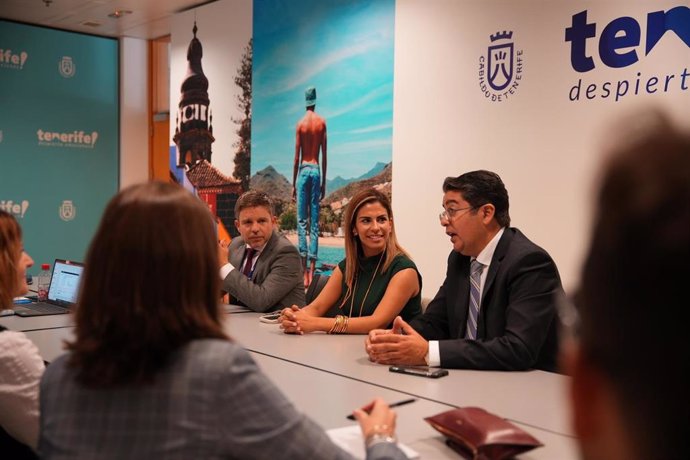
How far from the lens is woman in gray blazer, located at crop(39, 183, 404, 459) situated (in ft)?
3.95

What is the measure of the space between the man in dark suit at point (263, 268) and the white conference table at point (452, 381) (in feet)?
2.66

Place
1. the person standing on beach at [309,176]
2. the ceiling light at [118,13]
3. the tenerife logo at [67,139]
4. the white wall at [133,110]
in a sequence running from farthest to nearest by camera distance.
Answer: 1. the white wall at [133,110]
2. the tenerife logo at [67,139]
3. the ceiling light at [118,13]
4. the person standing on beach at [309,176]

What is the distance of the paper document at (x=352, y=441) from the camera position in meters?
1.70

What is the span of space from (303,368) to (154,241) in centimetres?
144

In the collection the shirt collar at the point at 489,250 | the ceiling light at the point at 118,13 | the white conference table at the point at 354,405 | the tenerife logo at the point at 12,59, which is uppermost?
the ceiling light at the point at 118,13

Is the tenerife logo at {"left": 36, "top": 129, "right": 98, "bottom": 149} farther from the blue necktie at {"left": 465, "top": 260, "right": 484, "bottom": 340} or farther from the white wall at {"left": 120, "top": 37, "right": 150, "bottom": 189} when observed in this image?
the blue necktie at {"left": 465, "top": 260, "right": 484, "bottom": 340}

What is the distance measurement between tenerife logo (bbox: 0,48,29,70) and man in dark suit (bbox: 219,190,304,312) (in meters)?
4.75

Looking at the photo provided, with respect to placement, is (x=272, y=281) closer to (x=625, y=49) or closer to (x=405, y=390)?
(x=405, y=390)

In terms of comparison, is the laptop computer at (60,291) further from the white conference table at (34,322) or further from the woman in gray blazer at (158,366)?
the woman in gray blazer at (158,366)

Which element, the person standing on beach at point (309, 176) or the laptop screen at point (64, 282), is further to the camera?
the person standing on beach at point (309, 176)

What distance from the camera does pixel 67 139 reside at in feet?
26.5

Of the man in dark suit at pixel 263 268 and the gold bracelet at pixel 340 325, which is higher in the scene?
the man in dark suit at pixel 263 268

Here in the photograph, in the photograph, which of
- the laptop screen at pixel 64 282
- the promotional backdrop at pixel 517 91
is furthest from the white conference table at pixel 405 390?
the promotional backdrop at pixel 517 91

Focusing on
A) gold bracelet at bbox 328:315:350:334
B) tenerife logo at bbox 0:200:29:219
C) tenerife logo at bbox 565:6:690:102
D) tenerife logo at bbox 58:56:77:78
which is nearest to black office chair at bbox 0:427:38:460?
gold bracelet at bbox 328:315:350:334
